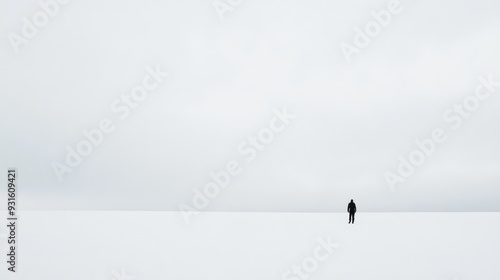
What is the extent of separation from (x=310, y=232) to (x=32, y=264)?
1282 centimetres

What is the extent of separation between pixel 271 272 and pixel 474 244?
9.90 metres

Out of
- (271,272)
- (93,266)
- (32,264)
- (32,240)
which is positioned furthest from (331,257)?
(32,240)

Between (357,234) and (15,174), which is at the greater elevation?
(15,174)

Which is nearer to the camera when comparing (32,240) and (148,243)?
(148,243)

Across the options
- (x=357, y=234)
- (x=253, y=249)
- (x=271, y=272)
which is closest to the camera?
(x=271, y=272)

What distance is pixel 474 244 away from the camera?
20594mm

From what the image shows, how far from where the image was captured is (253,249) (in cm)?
1914

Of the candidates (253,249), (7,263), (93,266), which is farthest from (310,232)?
(7,263)

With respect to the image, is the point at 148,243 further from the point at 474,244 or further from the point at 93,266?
the point at 474,244

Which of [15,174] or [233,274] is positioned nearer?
[233,274]

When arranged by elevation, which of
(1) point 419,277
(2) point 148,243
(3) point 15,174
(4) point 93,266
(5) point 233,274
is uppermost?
(3) point 15,174

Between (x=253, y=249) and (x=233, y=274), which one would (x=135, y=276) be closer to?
(x=233, y=274)

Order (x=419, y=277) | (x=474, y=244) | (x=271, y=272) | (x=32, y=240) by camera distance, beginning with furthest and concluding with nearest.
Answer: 1. (x=32, y=240)
2. (x=474, y=244)
3. (x=271, y=272)
4. (x=419, y=277)

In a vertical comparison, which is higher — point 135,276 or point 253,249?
point 253,249
